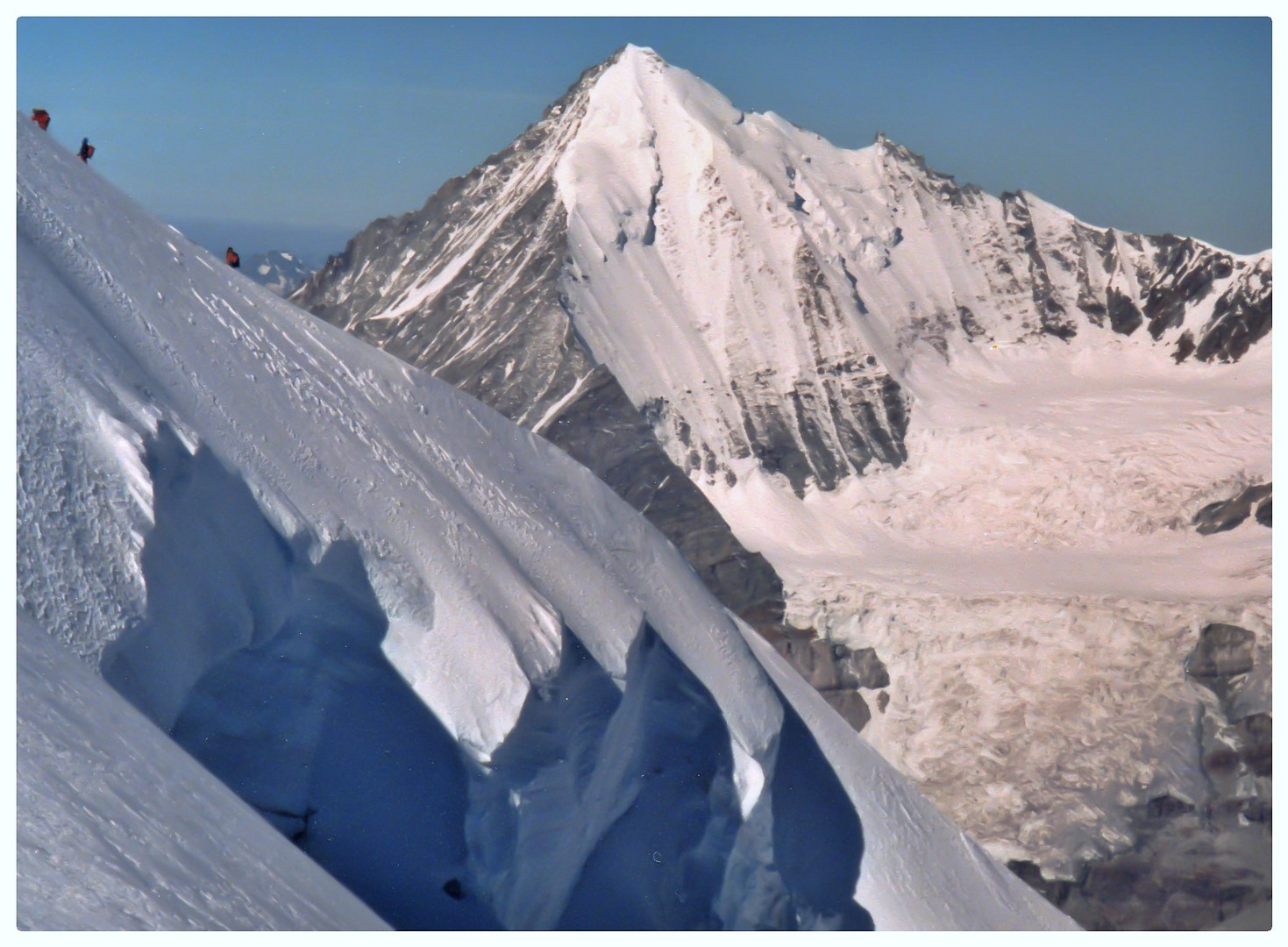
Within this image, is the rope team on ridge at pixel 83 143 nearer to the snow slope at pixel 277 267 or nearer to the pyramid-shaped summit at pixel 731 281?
the pyramid-shaped summit at pixel 731 281

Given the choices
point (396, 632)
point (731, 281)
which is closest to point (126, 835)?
point (396, 632)

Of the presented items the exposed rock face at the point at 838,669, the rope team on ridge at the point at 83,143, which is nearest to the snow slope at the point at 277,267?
the exposed rock face at the point at 838,669

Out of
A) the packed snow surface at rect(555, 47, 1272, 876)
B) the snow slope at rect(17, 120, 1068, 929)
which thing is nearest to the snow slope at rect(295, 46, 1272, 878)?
the packed snow surface at rect(555, 47, 1272, 876)

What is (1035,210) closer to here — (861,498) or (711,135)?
(711,135)

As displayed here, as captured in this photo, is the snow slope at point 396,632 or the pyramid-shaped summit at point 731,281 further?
the pyramid-shaped summit at point 731,281
